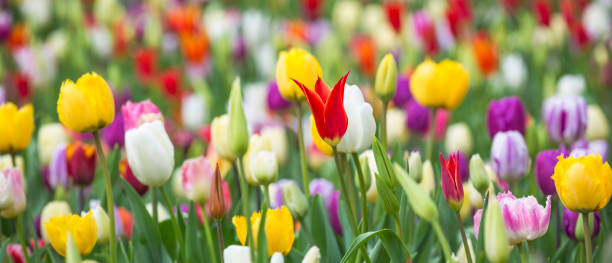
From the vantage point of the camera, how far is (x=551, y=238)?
4.60 feet

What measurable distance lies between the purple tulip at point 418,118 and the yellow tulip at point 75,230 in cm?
120

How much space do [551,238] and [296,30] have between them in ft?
7.64

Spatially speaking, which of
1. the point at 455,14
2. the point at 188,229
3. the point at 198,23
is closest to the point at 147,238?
the point at 188,229

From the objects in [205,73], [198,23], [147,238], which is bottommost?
[147,238]

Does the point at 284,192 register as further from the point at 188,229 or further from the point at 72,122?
the point at 72,122

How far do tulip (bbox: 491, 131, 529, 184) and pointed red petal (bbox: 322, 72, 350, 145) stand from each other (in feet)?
1.77

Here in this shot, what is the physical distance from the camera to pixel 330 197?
1545 millimetres

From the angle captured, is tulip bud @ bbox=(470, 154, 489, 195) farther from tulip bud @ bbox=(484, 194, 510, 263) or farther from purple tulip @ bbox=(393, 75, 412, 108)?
purple tulip @ bbox=(393, 75, 412, 108)

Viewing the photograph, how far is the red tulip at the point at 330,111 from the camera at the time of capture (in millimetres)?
1002

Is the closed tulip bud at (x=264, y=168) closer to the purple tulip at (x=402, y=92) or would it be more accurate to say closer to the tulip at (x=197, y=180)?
the tulip at (x=197, y=180)

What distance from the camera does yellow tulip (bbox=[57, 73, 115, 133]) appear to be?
1112mm

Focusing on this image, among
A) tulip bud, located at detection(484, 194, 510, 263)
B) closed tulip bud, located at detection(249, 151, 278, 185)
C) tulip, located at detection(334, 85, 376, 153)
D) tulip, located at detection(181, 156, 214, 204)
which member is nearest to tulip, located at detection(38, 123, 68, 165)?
tulip, located at detection(181, 156, 214, 204)

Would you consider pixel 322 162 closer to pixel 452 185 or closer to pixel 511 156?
pixel 511 156

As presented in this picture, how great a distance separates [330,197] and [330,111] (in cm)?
55
